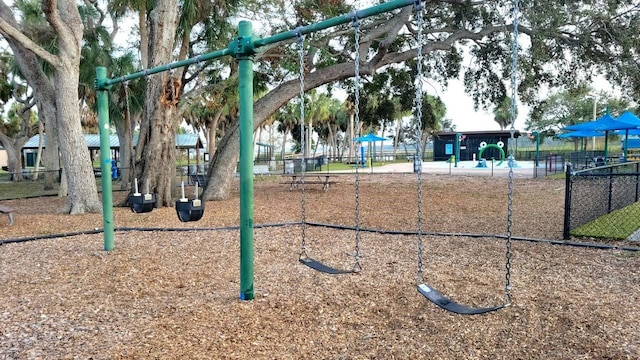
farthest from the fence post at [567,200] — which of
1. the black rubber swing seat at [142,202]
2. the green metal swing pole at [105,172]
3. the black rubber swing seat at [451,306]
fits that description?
the green metal swing pole at [105,172]

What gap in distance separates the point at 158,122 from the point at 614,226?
828 cm

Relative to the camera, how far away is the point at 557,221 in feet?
23.9

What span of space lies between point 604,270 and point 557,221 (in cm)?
313

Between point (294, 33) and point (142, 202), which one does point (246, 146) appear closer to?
point (294, 33)

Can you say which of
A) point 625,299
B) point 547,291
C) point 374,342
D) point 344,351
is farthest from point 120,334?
point 625,299

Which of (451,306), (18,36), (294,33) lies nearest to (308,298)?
(451,306)

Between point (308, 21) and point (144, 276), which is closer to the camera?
point (144, 276)

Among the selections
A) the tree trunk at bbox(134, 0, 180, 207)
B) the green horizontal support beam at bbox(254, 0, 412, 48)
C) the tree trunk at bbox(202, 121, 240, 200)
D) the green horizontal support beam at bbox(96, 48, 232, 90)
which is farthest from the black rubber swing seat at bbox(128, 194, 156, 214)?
the tree trunk at bbox(202, 121, 240, 200)

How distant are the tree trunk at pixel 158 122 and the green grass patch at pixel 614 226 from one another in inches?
295

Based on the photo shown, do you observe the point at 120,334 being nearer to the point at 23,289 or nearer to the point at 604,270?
the point at 23,289

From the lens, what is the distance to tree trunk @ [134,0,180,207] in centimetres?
931

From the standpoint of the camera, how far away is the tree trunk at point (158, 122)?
367 inches

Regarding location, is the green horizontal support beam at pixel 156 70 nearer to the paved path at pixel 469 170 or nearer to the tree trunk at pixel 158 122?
the tree trunk at pixel 158 122

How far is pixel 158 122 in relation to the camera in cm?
930
